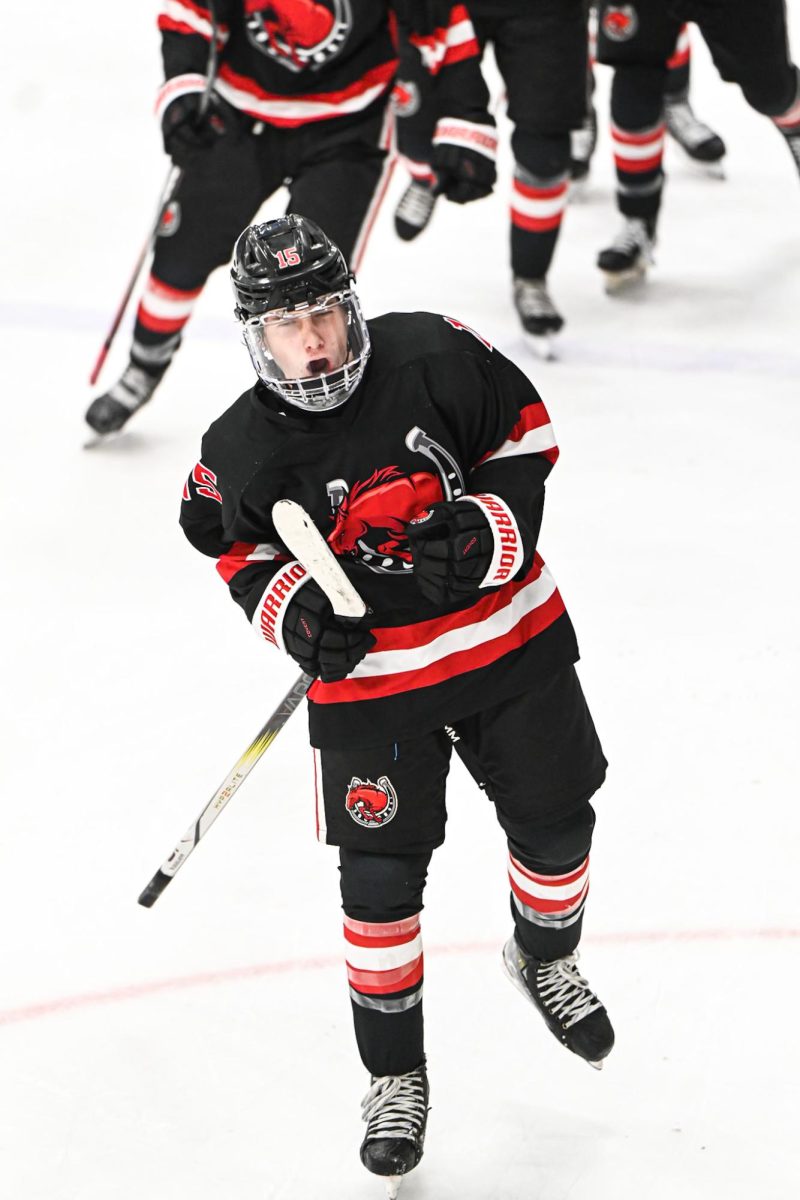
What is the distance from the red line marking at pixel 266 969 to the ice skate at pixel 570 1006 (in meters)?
0.22

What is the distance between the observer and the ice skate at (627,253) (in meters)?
3.97

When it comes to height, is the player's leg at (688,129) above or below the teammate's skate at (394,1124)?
below

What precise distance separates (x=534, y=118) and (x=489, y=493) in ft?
6.79

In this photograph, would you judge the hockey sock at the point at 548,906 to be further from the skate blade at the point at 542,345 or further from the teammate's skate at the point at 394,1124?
the skate blade at the point at 542,345

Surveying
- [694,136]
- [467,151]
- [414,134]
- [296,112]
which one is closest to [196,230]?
[296,112]

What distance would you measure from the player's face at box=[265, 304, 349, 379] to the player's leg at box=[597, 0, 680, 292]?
240cm

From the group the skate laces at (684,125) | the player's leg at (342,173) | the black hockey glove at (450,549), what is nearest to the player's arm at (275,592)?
the black hockey glove at (450,549)

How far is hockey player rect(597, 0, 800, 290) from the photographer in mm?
3461

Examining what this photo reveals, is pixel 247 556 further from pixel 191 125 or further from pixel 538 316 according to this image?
pixel 538 316

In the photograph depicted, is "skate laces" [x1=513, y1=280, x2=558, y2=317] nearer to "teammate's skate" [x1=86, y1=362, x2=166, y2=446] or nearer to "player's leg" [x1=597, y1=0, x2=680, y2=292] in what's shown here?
"player's leg" [x1=597, y1=0, x2=680, y2=292]

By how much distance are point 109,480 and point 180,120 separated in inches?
30.0

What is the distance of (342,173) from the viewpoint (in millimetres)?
3062

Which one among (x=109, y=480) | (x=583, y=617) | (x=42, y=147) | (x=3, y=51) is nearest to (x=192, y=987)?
(x=583, y=617)

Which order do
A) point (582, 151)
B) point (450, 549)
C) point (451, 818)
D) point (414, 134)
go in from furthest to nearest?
point (582, 151), point (414, 134), point (451, 818), point (450, 549)
